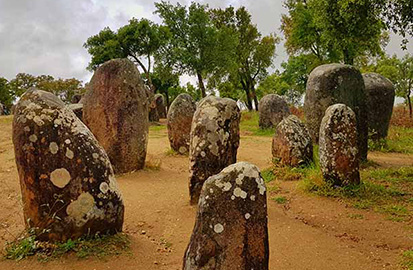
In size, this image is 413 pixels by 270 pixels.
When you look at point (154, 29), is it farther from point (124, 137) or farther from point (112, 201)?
point (112, 201)

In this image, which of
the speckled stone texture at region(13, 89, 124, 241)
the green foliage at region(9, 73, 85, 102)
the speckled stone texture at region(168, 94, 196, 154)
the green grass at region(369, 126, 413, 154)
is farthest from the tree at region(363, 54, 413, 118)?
the green foliage at region(9, 73, 85, 102)

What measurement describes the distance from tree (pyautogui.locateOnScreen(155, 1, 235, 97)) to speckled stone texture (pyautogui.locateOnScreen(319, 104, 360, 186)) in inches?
925

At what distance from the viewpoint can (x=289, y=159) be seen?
959cm

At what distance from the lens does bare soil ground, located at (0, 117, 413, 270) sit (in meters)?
4.75

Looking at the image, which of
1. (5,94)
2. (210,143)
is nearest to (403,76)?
(210,143)

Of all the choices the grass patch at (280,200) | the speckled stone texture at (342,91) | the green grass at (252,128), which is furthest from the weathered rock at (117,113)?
the green grass at (252,128)

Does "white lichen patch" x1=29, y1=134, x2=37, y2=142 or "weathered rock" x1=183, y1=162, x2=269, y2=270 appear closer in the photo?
"weathered rock" x1=183, y1=162, x2=269, y2=270

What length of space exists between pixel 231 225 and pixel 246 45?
33.6 meters

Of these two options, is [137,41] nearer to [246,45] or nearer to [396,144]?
[246,45]

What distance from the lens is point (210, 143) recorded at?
7.17 metres

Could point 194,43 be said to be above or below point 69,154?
above

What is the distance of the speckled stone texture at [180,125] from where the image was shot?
13.0 m

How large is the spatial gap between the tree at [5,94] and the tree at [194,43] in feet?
110

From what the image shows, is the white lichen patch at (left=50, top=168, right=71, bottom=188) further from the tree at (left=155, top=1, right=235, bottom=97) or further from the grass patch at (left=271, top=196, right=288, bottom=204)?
the tree at (left=155, top=1, right=235, bottom=97)
